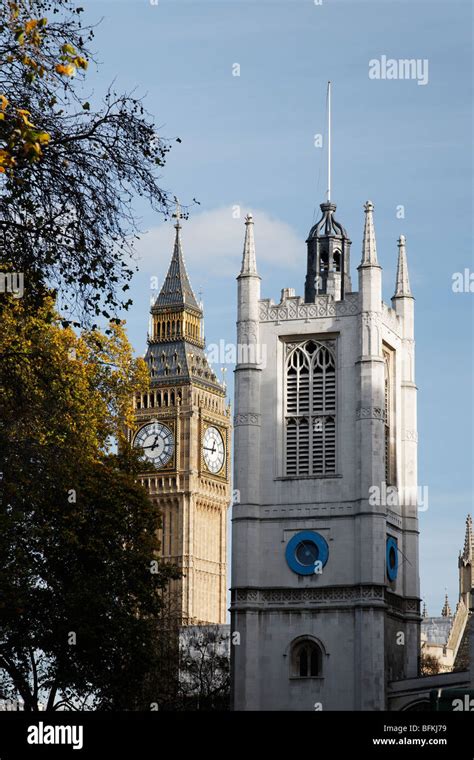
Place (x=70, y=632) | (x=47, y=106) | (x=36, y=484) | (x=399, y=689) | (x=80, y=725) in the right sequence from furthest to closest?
(x=399, y=689)
(x=70, y=632)
(x=36, y=484)
(x=47, y=106)
(x=80, y=725)

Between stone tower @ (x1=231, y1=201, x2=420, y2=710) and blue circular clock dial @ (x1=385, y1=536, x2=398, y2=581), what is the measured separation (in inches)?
3.2

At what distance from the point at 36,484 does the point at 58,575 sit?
16.8 m

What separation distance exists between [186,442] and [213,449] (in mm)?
4962

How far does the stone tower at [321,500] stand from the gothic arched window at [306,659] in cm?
5

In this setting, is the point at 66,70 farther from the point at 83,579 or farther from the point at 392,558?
the point at 392,558

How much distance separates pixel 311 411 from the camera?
65.2 metres

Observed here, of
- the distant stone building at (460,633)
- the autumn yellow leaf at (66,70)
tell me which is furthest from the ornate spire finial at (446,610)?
the autumn yellow leaf at (66,70)

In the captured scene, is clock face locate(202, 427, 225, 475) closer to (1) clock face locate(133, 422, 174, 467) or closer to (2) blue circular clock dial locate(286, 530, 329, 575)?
(1) clock face locate(133, 422, 174, 467)

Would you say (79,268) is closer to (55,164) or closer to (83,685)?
(55,164)

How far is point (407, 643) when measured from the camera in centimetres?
6688

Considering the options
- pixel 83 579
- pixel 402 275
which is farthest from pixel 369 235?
pixel 83 579

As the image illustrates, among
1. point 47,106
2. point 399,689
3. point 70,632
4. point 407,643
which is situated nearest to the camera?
point 47,106

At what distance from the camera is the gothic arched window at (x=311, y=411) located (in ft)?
213

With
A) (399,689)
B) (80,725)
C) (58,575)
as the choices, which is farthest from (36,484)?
(399,689)
